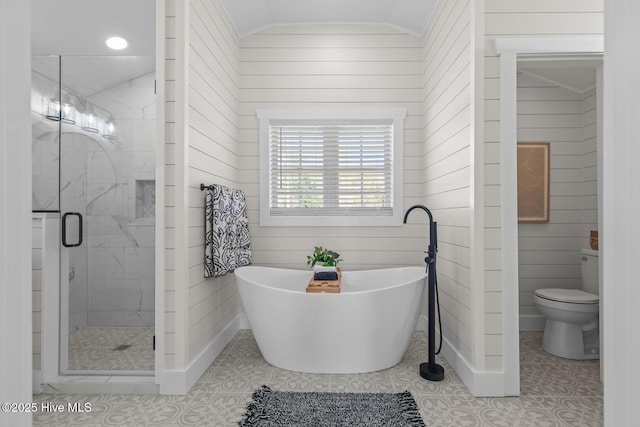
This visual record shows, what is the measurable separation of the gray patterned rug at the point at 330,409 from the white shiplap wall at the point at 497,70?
65cm

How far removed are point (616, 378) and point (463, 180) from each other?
1951mm

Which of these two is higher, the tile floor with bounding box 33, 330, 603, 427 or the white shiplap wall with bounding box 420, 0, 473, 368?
the white shiplap wall with bounding box 420, 0, 473, 368

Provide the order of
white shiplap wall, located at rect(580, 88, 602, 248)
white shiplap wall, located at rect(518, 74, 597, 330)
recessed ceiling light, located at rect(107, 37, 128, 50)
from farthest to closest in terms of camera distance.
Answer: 1. white shiplap wall, located at rect(518, 74, 597, 330)
2. white shiplap wall, located at rect(580, 88, 602, 248)
3. recessed ceiling light, located at rect(107, 37, 128, 50)

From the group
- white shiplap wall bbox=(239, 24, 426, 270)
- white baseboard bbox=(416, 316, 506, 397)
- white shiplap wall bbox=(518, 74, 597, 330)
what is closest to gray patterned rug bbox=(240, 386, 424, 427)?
white baseboard bbox=(416, 316, 506, 397)

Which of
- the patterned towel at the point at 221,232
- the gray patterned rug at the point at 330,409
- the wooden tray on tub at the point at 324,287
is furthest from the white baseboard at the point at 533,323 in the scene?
the patterned towel at the point at 221,232

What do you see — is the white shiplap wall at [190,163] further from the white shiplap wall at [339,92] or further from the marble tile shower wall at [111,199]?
the white shiplap wall at [339,92]

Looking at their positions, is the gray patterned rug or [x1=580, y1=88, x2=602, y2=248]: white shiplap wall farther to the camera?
[x1=580, y1=88, x2=602, y2=248]: white shiplap wall

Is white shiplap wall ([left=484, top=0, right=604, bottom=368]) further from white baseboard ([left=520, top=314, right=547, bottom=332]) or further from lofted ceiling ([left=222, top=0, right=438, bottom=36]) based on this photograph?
white baseboard ([left=520, top=314, right=547, bottom=332])

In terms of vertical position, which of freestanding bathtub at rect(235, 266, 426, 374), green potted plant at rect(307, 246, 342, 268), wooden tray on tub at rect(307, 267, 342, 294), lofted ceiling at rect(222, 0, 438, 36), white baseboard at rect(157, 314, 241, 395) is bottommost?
white baseboard at rect(157, 314, 241, 395)

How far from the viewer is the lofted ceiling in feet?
10.1

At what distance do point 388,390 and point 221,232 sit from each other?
5.03ft

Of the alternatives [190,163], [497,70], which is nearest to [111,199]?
[190,163]

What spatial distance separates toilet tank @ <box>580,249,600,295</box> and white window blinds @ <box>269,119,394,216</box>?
1.70 metres

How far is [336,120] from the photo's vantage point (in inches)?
136
